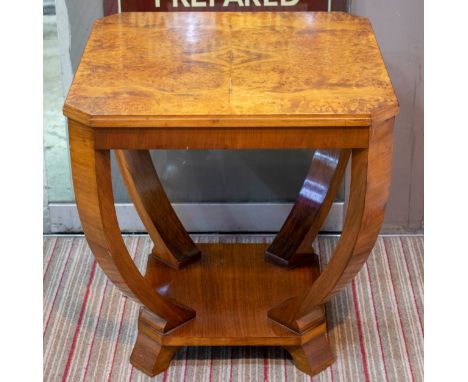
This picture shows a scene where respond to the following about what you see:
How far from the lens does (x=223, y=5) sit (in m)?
2.36

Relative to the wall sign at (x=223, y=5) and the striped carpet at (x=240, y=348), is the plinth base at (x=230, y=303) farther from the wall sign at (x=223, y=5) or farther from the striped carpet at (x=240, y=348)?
the wall sign at (x=223, y=5)

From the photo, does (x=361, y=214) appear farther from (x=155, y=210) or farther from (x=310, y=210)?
(x=155, y=210)

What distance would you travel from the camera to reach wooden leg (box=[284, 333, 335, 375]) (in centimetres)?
215

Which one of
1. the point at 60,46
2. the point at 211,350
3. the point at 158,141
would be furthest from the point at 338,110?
the point at 60,46

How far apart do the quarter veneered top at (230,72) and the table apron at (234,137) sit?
0.02 metres

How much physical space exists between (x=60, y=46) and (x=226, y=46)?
611 mm

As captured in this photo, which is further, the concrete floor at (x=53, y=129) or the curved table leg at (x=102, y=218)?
the concrete floor at (x=53, y=129)

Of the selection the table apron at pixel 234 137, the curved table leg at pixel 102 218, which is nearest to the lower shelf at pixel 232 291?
the curved table leg at pixel 102 218

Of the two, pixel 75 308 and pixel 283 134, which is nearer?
pixel 283 134

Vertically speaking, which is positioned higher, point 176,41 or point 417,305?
point 176,41

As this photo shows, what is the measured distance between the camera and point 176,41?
2.04 m

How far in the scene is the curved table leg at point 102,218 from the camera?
1824 mm

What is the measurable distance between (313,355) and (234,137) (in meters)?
0.64

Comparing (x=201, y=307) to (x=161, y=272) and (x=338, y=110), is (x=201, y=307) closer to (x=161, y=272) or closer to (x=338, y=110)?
(x=161, y=272)
